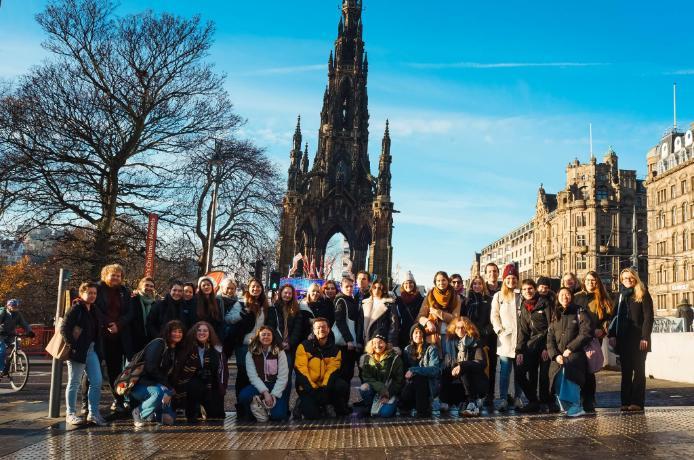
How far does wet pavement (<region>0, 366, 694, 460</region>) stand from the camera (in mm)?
5734

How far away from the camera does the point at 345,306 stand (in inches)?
356

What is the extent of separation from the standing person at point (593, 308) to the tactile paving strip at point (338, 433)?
377 millimetres

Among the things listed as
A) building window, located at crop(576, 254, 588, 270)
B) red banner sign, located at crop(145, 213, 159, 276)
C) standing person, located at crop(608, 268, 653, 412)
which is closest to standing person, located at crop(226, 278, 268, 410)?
standing person, located at crop(608, 268, 653, 412)

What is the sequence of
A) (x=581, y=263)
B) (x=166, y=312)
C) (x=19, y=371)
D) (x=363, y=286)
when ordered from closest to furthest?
(x=166, y=312) → (x=363, y=286) → (x=19, y=371) → (x=581, y=263)

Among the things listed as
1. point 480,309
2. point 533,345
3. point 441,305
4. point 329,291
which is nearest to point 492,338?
point 480,309

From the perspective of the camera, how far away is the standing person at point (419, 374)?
27.1 ft

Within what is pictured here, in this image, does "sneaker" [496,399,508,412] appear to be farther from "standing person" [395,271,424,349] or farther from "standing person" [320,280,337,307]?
"standing person" [320,280,337,307]

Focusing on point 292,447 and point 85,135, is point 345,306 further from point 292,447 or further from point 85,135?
point 85,135

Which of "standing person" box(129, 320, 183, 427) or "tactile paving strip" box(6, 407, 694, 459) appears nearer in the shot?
"tactile paving strip" box(6, 407, 694, 459)

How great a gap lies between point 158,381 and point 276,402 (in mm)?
1512

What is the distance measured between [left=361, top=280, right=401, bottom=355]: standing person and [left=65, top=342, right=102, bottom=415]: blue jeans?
363 cm

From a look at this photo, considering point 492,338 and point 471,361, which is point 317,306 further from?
point 492,338

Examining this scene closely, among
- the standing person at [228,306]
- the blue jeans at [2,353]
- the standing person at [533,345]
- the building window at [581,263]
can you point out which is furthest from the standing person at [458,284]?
the building window at [581,263]

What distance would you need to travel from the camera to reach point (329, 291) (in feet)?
32.4
